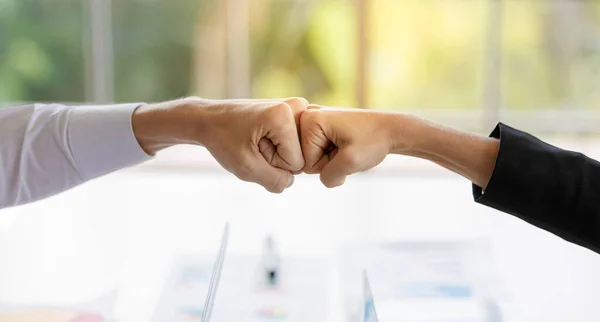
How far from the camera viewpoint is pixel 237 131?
101 centimetres

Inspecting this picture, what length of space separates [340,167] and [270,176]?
11 cm

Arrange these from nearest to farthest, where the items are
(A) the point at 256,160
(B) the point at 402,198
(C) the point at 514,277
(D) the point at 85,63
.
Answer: (A) the point at 256,160
(C) the point at 514,277
(B) the point at 402,198
(D) the point at 85,63

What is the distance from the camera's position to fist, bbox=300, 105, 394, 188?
101 cm

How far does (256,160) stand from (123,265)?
385 mm

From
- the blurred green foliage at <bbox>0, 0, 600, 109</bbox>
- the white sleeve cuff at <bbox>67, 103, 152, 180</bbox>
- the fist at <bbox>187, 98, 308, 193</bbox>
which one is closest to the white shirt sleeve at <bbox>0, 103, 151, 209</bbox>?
the white sleeve cuff at <bbox>67, 103, 152, 180</bbox>

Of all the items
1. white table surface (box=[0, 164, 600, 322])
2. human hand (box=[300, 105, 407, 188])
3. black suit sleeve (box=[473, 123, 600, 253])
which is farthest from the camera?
white table surface (box=[0, 164, 600, 322])

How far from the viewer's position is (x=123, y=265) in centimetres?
126

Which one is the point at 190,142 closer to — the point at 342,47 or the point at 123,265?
the point at 123,265

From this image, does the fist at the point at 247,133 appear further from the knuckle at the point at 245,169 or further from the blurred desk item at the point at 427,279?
the blurred desk item at the point at 427,279

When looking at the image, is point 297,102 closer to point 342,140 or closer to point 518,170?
point 342,140

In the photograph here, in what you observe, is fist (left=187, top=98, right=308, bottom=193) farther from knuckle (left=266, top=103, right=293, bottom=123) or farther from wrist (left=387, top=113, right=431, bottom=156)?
wrist (left=387, top=113, right=431, bottom=156)

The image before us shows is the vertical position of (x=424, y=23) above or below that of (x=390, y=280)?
above

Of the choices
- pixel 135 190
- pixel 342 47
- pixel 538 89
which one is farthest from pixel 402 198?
pixel 538 89

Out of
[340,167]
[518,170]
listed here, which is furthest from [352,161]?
[518,170]
